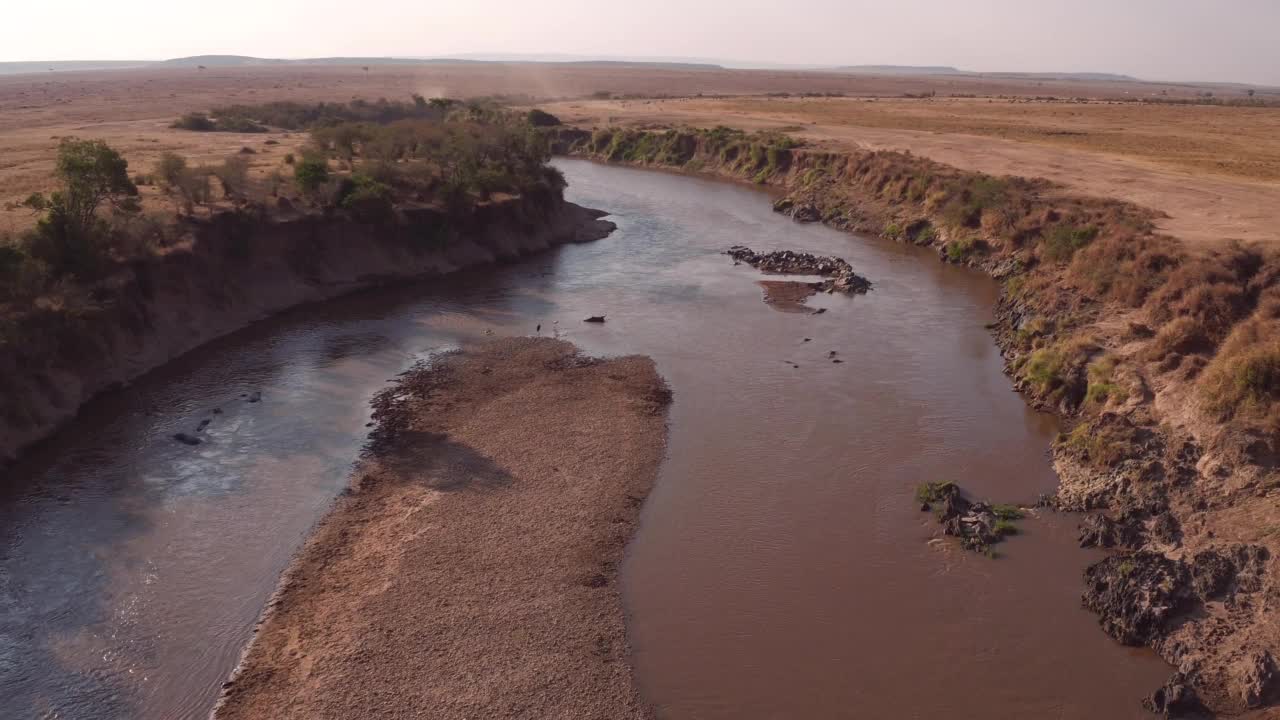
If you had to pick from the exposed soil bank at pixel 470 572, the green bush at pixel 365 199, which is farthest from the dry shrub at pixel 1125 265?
the green bush at pixel 365 199

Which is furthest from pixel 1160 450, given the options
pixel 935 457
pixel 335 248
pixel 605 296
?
pixel 335 248

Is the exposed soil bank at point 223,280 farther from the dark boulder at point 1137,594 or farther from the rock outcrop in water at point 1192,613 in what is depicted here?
the rock outcrop in water at point 1192,613

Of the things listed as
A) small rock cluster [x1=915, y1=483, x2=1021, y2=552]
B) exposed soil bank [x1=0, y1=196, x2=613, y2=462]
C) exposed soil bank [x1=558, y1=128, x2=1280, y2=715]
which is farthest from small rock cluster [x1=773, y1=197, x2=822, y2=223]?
small rock cluster [x1=915, y1=483, x2=1021, y2=552]

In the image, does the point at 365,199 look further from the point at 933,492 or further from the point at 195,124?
the point at 195,124

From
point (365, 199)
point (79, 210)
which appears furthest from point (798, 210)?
point (79, 210)

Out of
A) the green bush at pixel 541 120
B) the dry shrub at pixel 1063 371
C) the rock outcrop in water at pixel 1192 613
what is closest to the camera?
the rock outcrop in water at pixel 1192 613

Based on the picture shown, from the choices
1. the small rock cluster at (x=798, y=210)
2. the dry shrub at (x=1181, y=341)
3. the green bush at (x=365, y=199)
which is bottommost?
the dry shrub at (x=1181, y=341)
